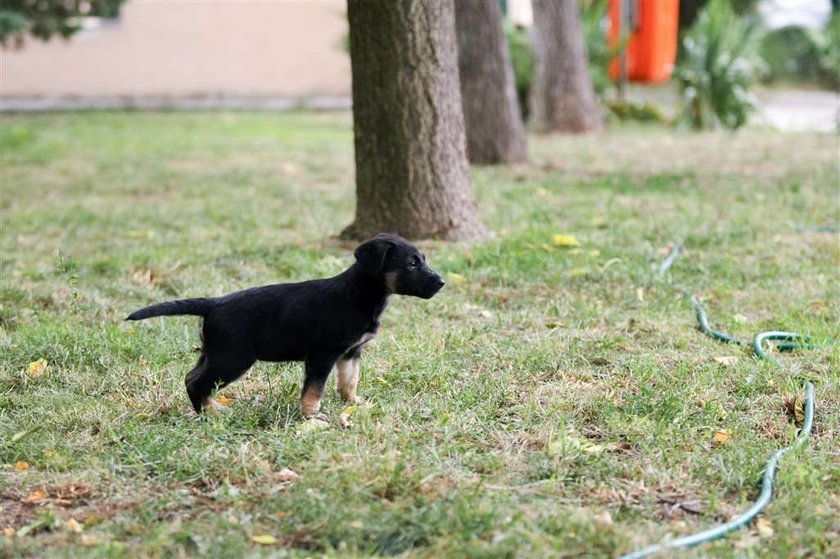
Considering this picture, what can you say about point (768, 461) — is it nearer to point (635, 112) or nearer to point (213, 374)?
point (213, 374)

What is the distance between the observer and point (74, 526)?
351 cm

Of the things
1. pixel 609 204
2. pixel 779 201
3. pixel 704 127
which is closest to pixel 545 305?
pixel 609 204

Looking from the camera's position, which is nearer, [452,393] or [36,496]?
[36,496]

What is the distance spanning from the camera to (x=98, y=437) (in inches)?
169

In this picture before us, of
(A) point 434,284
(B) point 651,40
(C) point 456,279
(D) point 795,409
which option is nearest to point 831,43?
(B) point 651,40

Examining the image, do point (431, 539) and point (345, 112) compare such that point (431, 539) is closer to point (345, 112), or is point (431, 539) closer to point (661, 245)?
point (661, 245)

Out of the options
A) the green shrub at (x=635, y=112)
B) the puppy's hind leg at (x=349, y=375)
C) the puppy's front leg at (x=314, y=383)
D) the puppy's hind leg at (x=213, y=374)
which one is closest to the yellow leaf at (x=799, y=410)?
the puppy's hind leg at (x=349, y=375)

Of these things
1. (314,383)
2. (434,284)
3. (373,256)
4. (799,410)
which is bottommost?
(799,410)

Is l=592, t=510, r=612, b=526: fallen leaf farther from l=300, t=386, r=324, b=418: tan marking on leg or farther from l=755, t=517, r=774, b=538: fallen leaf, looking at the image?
l=300, t=386, r=324, b=418: tan marking on leg

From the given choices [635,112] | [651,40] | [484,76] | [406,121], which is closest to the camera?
[406,121]

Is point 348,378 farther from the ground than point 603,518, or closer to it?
farther from the ground

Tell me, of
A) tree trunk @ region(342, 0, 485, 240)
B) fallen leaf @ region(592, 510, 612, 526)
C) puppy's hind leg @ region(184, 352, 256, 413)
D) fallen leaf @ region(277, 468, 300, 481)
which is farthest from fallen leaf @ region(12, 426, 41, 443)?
tree trunk @ region(342, 0, 485, 240)

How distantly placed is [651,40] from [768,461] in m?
21.3

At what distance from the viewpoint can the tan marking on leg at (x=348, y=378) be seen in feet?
15.0
